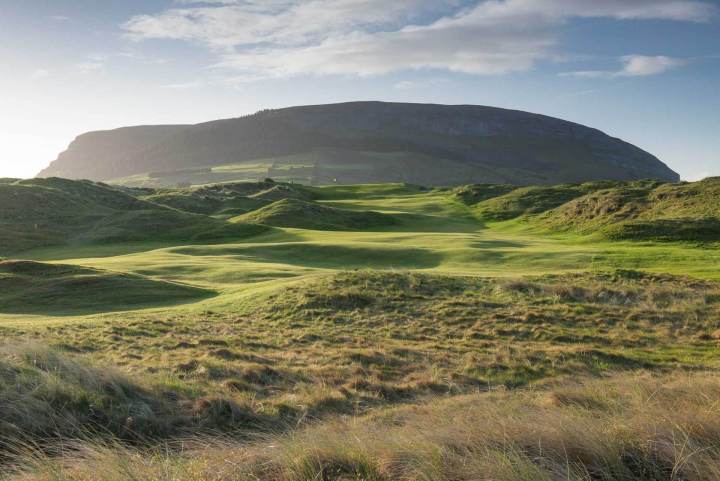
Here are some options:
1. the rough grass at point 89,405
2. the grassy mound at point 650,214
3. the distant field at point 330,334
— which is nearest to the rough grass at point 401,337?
the distant field at point 330,334

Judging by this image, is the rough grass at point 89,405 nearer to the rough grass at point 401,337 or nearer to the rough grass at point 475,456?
the rough grass at point 401,337

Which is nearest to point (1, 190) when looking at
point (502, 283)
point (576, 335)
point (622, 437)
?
point (502, 283)

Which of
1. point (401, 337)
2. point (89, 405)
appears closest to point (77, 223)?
point (401, 337)

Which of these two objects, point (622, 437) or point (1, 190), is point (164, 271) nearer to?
point (622, 437)

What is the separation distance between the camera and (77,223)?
65.9 m

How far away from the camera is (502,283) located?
26.3 metres

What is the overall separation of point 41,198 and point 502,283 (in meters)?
61.1

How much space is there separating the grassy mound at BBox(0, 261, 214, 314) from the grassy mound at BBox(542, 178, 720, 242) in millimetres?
36553

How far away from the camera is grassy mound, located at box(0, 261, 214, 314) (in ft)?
86.4

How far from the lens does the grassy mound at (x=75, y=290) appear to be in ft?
86.4

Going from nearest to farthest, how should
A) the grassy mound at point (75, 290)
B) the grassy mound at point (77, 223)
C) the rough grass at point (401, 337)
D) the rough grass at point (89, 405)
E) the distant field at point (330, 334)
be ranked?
1. the rough grass at point (89, 405)
2. the distant field at point (330, 334)
3. the rough grass at point (401, 337)
4. the grassy mound at point (75, 290)
5. the grassy mound at point (77, 223)

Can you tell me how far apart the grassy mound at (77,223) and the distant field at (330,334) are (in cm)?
1794

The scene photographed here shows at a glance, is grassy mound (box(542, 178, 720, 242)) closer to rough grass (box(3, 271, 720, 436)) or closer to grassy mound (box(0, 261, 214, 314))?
rough grass (box(3, 271, 720, 436))

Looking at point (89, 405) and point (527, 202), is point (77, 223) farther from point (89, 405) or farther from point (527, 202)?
point (89, 405)
